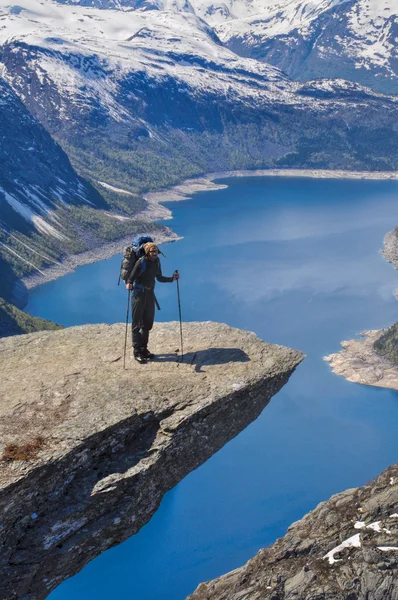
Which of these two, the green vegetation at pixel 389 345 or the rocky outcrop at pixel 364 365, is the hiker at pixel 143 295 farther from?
the green vegetation at pixel 389 345

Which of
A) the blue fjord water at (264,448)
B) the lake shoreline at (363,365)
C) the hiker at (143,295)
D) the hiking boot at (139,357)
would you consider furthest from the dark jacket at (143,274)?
the lake shoreline at (363,365)

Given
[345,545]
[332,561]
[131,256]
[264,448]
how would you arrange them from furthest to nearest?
[264,448]
[345,545]
[332,561]
[131,256]

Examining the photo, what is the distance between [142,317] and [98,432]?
575 centimetres

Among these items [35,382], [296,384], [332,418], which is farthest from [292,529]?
[296,384]

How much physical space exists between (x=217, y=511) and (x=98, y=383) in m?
61.7

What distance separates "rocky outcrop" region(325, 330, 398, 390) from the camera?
119000mm

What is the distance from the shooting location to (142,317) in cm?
2352

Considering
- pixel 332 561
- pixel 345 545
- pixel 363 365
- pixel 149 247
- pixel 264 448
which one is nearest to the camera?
pixel 149 247

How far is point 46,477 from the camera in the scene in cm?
1775

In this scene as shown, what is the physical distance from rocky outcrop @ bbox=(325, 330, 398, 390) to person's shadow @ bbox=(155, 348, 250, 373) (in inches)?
3872

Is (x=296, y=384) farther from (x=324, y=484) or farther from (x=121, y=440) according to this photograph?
(x=121, y=440)

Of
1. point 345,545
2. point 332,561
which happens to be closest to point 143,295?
point 332,561

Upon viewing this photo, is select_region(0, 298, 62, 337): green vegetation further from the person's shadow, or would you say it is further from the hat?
the hat

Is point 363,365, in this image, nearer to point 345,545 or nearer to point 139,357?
point 345,545
